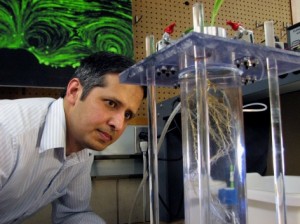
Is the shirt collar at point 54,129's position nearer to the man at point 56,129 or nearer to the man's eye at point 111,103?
the man at point 56,129

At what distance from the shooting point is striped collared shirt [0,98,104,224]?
2.46 ft

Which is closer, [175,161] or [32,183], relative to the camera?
[32,183]

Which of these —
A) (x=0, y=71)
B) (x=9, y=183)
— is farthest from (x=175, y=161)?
(x=0, y=71)

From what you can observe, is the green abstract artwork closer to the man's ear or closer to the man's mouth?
the man's ear

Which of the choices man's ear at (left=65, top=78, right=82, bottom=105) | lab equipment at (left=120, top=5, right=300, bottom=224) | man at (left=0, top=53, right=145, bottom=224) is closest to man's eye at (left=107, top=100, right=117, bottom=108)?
man at (left=0, top=53, right=145, bottom=224)

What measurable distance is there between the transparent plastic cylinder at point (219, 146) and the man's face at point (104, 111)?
0.39 m

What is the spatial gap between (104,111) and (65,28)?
50 centimetres

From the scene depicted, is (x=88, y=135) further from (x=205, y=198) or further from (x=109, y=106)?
(x=205, y=198)

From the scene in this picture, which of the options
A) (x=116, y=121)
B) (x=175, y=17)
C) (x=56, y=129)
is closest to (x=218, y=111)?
(x=116, y=121)

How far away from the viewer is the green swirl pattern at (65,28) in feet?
3.49

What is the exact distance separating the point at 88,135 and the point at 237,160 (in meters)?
0.52

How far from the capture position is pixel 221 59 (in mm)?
350

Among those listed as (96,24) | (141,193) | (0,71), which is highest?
(96,24)

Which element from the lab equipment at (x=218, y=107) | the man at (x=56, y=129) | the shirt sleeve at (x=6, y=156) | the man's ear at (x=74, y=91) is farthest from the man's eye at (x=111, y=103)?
the lab equipment at (x=218, y=107)
